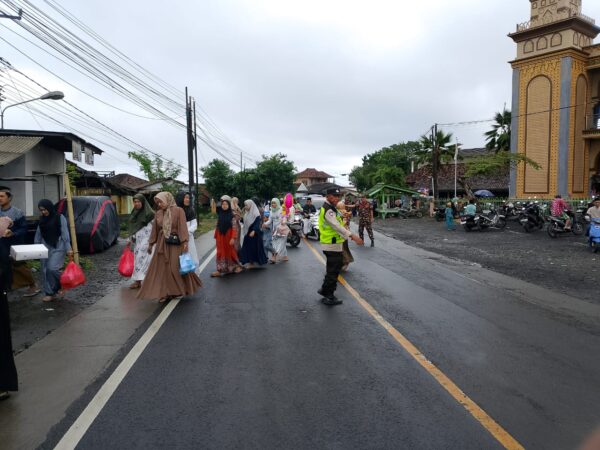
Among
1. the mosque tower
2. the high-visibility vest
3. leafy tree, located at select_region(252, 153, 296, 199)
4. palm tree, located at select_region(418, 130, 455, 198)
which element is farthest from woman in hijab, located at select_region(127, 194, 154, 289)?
leafy tree, located at select_region(252, 153, 296, 199)

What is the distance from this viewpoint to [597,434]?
134 inches

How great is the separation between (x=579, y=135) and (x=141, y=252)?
91.7ft

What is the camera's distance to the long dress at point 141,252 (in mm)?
9352

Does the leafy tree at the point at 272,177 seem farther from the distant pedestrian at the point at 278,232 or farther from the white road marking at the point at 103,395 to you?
the white road marking at the point at 103,395

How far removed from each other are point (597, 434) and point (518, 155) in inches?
1096

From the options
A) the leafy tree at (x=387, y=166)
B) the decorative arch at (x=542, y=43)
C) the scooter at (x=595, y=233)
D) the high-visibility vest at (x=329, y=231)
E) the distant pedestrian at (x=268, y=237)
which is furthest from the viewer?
the leafy tree at (x=387, y=166)

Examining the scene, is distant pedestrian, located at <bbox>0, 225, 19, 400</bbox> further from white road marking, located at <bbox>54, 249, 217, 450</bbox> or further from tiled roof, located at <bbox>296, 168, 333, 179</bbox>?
tiled roof, located at <bbox>296, 168, 333, 179</bbox>

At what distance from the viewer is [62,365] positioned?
199 inches

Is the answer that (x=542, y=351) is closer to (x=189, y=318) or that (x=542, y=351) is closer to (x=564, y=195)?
(x=189, y=318)

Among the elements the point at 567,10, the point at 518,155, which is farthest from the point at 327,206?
the point at 567,10

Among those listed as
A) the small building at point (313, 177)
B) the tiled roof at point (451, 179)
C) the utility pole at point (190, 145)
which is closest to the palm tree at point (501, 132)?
the tiled roof at point (451, 179)

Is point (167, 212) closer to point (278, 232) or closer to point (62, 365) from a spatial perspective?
point (62, 365)

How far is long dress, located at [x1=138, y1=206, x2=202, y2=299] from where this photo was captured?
25.6 feet

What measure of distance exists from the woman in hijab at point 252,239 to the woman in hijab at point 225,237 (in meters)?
0.65
